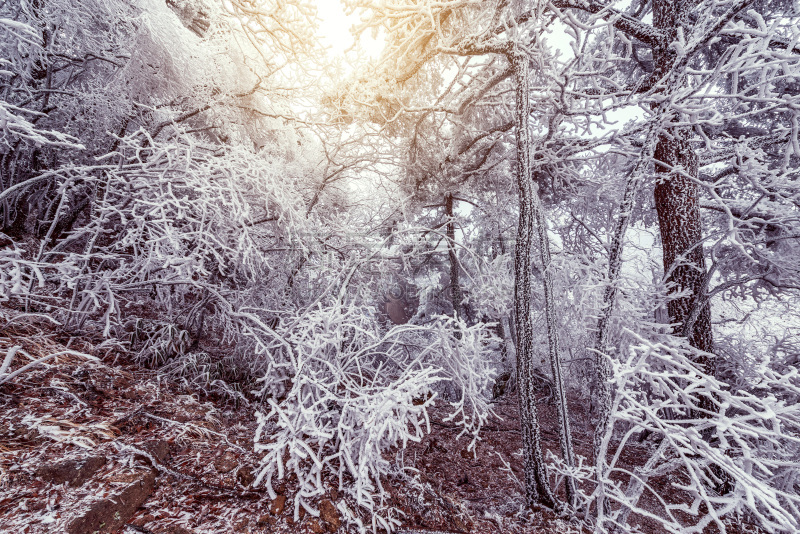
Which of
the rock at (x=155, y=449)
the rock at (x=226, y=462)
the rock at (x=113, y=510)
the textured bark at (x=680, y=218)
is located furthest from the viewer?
the textured bark at (x=680, y=218)

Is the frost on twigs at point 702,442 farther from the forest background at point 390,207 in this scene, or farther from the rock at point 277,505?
the rock at point 277,505

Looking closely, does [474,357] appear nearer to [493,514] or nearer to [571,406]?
[493,514]

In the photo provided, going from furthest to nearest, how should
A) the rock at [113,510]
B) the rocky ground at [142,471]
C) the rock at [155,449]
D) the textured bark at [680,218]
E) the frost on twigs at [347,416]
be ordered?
the textured bark at [680,218]
the rock at [155,449]
the frost on twigs at [347,416]
the rocky ground at [142,471]
the rock at [113,510]

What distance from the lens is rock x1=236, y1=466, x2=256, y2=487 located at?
2.58m

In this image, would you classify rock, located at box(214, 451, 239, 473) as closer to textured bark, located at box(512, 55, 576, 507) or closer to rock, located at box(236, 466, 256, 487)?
rock, located at box(236, 466, 256, 487)

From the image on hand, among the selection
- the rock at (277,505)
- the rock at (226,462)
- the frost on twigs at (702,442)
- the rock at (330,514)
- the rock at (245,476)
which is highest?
the frost on twigs at (702,442)

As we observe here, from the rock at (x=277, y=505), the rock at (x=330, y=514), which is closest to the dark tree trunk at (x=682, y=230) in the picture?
the rock at (x=330, y=514)

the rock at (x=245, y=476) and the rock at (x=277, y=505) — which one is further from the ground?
the rock at (x=277, y=505)

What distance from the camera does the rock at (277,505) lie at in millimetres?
2362

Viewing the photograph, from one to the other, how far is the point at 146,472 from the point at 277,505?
38.8 inches

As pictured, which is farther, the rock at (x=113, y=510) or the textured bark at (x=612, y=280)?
the textured bark at (x=612, y=280)

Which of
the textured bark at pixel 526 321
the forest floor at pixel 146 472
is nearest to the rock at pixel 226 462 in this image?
the forest floor at pixel 146 472

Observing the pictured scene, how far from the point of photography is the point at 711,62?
20.5ft

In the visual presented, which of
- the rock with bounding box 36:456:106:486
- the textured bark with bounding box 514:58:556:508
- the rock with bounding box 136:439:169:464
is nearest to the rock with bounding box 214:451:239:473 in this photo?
the rock with bounding box 136:439:169:464
